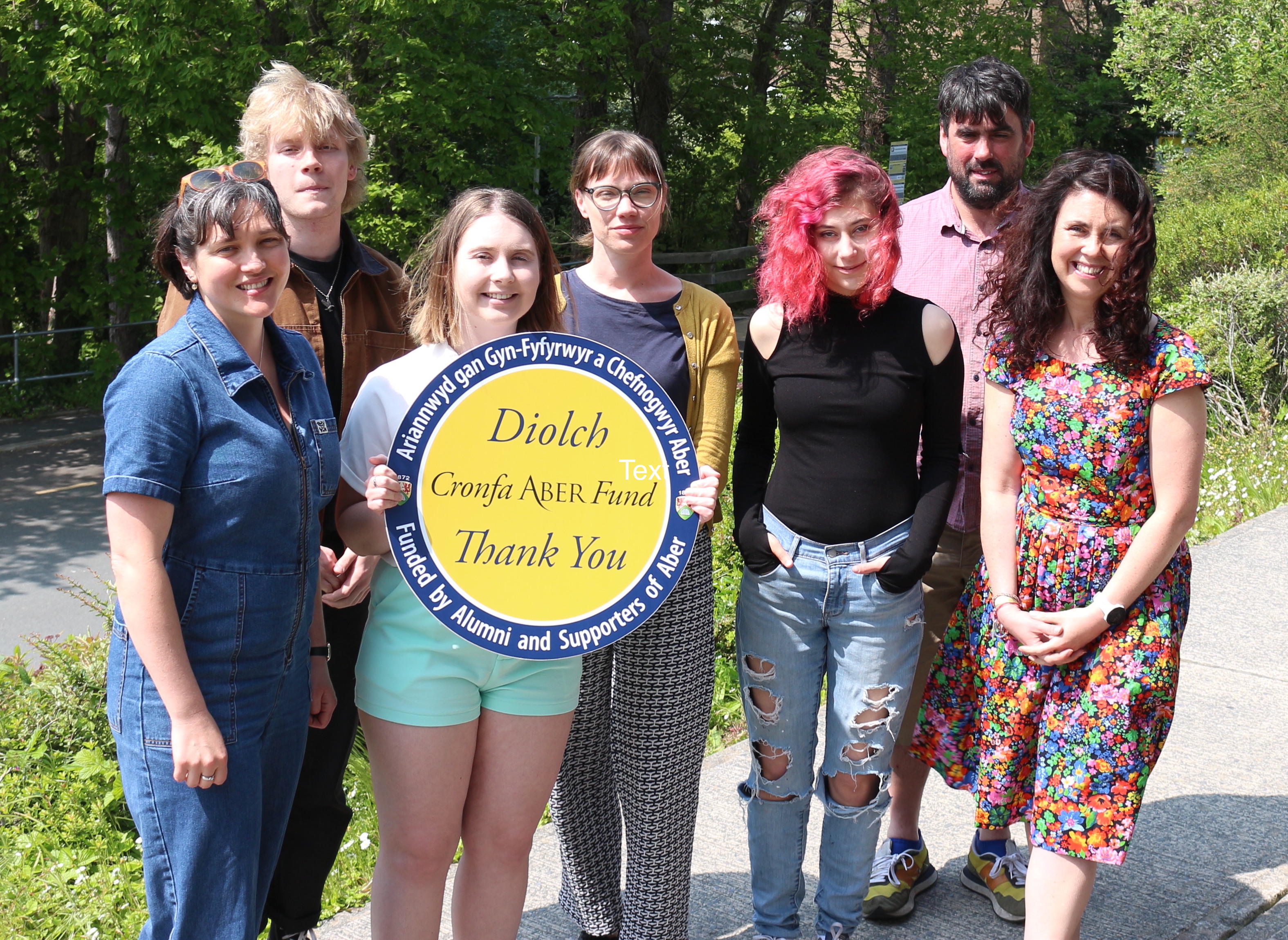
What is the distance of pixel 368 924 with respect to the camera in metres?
3.08

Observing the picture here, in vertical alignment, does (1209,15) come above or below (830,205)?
above

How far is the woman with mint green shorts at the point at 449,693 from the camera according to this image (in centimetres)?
228

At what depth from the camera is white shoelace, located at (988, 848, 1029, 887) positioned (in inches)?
124

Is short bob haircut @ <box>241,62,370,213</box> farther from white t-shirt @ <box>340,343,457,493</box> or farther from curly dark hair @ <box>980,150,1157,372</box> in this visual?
curly dark hair @ <box>980,150,1157,372</box>

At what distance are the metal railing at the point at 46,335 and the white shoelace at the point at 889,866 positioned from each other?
11.6 metres

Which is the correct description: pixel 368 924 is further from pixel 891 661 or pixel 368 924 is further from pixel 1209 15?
pixel 1209 15

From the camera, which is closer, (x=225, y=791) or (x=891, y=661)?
(x=225, y=791)

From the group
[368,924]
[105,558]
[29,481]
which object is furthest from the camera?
[29,481]

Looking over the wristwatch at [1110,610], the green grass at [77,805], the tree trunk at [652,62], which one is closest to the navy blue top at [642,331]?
the wristwatch at [1110,610]

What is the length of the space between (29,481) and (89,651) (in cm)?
729

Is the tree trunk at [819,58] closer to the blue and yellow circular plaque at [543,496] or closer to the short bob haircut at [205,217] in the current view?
the blue and yellow circular plaque at [543,496]

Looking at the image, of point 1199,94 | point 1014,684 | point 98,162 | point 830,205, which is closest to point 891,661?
point 1014,684

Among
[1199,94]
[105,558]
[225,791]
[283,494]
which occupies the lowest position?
[105,558]

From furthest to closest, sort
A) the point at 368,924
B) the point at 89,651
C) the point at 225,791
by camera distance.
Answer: the point at 89,651 → the point at 368,924 → the point at 225,791
